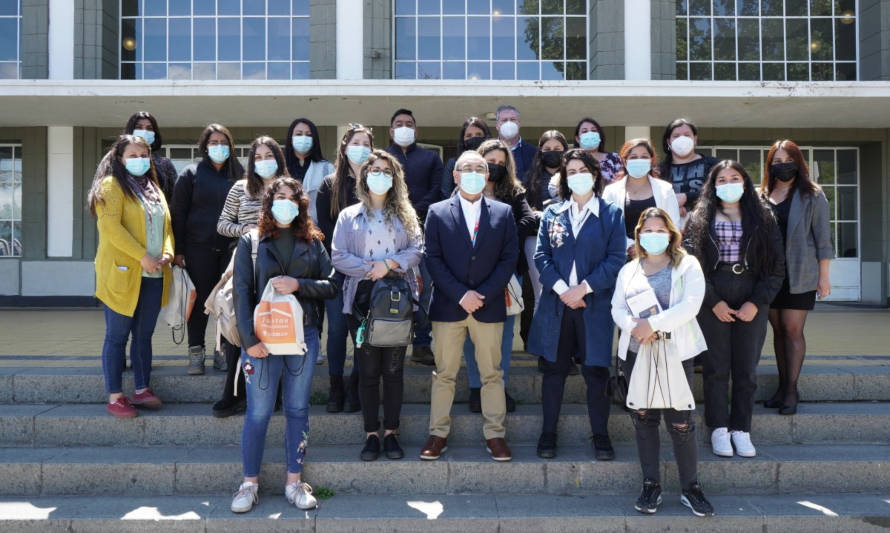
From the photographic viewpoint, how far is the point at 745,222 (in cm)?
461

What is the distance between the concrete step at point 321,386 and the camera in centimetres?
530

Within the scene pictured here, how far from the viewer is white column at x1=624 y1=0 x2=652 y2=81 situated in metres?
11.8

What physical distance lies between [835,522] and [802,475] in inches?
19.2

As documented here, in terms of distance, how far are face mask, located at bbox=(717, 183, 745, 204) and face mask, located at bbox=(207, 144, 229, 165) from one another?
12.8 ft

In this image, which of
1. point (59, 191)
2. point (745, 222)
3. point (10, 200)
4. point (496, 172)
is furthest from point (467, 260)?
point (10, 200)

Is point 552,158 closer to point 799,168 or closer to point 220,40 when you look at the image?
point 799,168

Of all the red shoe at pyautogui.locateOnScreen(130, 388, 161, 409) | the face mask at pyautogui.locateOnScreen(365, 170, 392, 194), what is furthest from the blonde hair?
the red shoe at pyautogui.locateOnScreen(130, 388, 161, 409)

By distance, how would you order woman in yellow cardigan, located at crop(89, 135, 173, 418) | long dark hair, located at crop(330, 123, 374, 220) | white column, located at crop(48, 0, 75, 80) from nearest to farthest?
woman in yellow cardigan, located at crop(89, 135, 173, 418) → long dark hair, located at crop(330, 123, 374, 220) → white column, located at crop(48, 0, 75, 80)

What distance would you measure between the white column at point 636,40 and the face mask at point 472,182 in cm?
843

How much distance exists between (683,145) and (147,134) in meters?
4.46

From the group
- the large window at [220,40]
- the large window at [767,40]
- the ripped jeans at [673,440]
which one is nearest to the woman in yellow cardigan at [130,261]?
the ripped jeans at [673,440]

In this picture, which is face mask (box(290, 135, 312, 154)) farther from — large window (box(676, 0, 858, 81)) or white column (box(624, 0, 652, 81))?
large window (box(676, 0, 858, 81))

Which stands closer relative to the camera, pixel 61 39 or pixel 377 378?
pixel 377 378

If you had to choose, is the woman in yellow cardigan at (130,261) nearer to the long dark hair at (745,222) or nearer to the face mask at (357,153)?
the face mask at (357,153)
